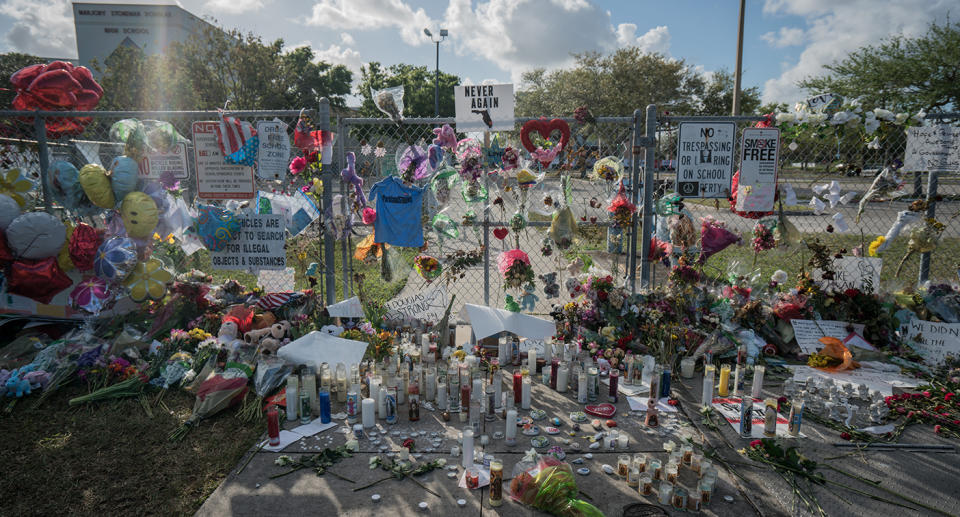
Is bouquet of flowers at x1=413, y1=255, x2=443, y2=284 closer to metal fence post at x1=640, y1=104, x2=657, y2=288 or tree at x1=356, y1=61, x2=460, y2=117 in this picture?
metal fence post at x1=640, y1=104, x2=657, y2=288

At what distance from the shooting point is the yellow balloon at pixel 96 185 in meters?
4.75

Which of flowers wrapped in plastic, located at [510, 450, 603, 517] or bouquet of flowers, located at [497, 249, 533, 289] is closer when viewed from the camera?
flowers wrapped in plastic, located at [510, 450, 603, 517]

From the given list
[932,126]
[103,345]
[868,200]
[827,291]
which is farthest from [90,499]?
[932,126]

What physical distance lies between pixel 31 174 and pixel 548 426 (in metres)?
5.62

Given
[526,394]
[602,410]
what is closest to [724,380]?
[602,410]

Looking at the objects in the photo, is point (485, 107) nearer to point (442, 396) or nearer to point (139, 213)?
point (442, 396)

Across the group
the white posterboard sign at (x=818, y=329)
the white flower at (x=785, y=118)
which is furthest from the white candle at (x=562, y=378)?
the white flower at (x=785, y=118)

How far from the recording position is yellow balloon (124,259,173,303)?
486 cm

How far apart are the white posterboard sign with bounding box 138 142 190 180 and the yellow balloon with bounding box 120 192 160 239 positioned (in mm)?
250

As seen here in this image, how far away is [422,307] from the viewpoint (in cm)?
529

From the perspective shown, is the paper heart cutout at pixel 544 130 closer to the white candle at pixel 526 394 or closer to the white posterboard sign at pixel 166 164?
the white candle at pixel 526 394

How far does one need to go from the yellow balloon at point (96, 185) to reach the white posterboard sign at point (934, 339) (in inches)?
299

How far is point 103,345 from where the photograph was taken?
4.63 metres

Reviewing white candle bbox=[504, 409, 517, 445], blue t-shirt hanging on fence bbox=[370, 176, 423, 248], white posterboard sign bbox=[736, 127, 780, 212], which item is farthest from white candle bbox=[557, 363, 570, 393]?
white posterboard sign bbox=[736, 127, 780, 212]
